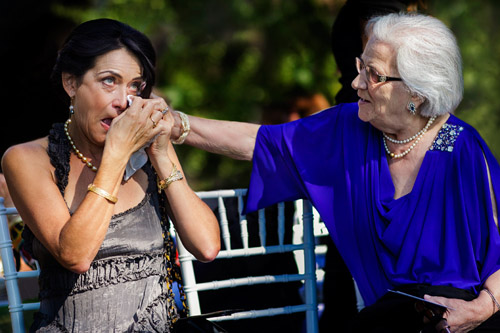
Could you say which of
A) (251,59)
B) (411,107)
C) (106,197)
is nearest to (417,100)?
(411,107)

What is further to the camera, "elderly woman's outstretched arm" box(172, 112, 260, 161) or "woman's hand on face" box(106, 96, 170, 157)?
"elderly woman's outstretched arm" box(172, 112, 260, 161)

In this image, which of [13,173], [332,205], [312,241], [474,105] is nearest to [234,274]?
[312,241]

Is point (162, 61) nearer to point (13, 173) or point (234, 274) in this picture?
point (234, 274)

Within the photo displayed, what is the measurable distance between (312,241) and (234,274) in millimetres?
396

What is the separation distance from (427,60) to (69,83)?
140 centimetres

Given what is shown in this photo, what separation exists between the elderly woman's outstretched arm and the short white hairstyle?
718 mm

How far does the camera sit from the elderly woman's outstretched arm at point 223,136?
300 cm

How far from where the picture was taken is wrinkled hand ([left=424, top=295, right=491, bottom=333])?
8.27ft

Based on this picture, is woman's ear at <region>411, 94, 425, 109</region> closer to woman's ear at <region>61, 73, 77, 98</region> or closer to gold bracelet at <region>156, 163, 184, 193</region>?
gold bracelet at <region>156, 163, 184, 193</region>

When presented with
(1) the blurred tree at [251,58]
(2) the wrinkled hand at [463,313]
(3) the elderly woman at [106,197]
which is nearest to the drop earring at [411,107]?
(2) the wrinkled hand at [463,313]

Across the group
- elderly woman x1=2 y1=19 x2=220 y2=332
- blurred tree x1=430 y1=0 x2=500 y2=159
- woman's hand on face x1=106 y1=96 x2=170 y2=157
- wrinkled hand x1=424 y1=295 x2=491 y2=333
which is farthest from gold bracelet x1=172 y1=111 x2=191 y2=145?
blurred tree x1=430 y1=0 x2=500 y2=159

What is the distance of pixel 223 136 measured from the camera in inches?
118

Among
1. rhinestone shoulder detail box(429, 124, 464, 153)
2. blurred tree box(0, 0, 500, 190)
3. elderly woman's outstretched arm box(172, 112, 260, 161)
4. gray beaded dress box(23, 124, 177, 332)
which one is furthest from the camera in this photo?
blurred tree box(0, 0, 500, 190)

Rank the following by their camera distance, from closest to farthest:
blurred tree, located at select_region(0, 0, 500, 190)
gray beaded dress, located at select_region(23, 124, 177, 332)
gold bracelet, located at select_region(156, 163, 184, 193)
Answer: gray beaded dress, located at select_region(23, 124, 177, 332)
gold bracelet, located at select_region(156, 163, 184, 193)
blurred tree, located at select_region(0, 0, 500, 190)
